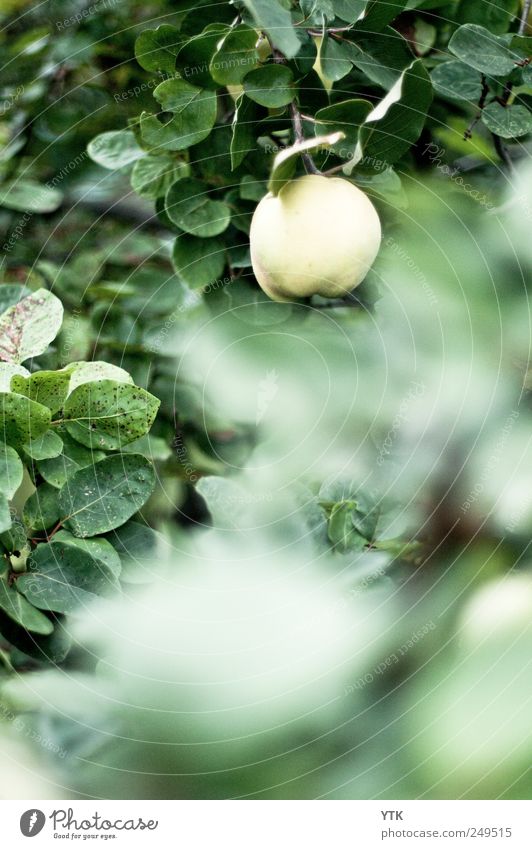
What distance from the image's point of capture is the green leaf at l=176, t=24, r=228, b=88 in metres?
0.41

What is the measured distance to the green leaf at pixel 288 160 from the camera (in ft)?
1.15

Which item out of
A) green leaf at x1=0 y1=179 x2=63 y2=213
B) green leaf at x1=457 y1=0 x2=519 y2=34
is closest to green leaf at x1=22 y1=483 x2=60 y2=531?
green leaf at x1=0 y1=179 x2=63 y2=213

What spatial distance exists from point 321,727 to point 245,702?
43mm

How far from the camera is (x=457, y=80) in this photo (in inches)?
18.2

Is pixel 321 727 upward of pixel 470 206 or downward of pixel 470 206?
downward

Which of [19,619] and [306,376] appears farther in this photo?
[306,376]

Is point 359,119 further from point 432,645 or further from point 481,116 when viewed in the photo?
point 432,645

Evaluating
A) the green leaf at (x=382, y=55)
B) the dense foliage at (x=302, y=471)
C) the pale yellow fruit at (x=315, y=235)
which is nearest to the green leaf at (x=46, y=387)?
the dense foliage at (x=302, y=471)

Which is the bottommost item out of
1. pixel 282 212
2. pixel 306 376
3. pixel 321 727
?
pixel 321 727

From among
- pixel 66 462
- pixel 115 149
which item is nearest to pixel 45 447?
pixel 66 462

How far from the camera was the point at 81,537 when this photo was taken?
413mm

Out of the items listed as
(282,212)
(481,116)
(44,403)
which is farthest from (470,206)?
(44,403)

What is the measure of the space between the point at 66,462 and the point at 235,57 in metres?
0.21
